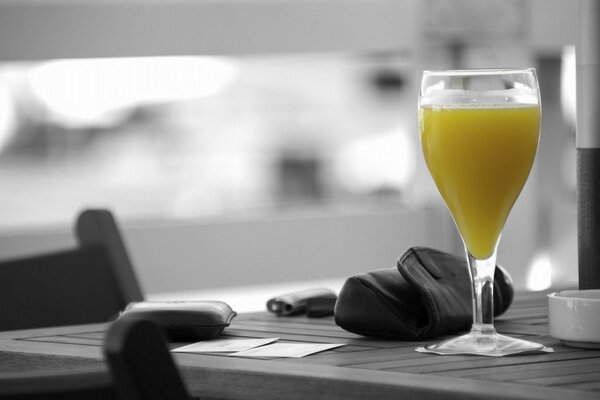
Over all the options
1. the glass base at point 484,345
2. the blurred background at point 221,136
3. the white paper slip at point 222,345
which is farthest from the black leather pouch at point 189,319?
the blurred background at point 221,136

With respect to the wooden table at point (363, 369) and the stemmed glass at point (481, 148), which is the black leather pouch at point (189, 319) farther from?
the stemmed glass at point (481, 148)

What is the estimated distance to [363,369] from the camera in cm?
101

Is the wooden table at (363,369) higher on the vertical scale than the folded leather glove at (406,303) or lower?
lower

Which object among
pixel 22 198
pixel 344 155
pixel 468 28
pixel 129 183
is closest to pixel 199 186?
pixel 129 183

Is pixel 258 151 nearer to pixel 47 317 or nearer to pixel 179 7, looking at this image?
pixel 179 7

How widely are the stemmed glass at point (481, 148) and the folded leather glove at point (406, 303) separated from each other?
0.06 m

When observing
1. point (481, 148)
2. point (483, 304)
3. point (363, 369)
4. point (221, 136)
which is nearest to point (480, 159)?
point (481, 148)

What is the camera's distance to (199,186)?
5.11 metres

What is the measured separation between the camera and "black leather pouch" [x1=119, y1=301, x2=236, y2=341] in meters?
1.24

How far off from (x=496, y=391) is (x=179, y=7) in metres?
2.90

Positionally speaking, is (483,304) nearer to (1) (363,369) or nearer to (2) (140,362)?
(1) (363,369)

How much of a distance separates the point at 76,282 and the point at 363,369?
83cm

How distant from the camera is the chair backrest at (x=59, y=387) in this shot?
79 centimetres

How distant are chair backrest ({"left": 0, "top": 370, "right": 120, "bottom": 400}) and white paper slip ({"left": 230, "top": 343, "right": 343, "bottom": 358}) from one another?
33cm
